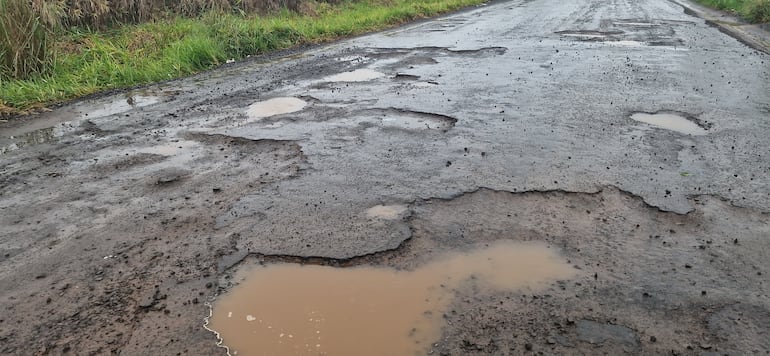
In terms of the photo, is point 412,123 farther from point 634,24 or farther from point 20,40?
point 634,24

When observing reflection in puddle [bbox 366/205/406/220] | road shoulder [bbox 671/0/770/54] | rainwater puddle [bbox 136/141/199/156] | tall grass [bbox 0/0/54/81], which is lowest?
road shoulder [bbox 671/0/770/54]

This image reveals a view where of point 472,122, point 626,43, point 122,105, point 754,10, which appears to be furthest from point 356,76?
point 754,10

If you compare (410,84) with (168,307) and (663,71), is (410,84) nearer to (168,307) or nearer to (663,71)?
(663,71)

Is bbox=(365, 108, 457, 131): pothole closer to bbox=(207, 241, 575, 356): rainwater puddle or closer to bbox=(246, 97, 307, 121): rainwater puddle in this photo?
bbox=(246, 97, 307, 121): rainwater puddle

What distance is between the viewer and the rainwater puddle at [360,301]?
97.7 inches

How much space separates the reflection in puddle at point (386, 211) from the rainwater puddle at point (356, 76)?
4091 millimetres

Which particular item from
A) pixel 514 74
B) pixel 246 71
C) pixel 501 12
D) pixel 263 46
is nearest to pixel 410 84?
pixel 514 74

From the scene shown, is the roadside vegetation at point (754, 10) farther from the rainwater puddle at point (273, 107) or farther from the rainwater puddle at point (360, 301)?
the rainwater puddle at point (360, 301)

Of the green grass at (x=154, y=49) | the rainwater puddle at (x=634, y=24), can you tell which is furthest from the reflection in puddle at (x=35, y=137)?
the rainwater puddle at (x=634, y=24)

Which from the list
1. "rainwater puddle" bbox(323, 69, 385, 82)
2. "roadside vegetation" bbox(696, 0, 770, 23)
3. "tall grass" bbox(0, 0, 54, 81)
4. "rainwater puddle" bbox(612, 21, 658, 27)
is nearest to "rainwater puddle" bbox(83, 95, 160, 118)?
"tall grass" bbox(0, 0, 54, 81)

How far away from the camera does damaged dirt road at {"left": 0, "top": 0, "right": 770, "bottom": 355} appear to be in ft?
8.50

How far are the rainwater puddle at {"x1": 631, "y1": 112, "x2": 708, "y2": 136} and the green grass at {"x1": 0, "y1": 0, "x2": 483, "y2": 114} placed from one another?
20.7ft

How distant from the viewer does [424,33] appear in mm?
12344

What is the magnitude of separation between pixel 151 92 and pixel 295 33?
15.5ft
